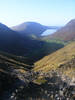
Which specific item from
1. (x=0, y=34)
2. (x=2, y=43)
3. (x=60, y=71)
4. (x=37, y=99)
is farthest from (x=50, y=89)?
(x=0, y=34)

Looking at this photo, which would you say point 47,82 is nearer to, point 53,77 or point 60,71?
point 53,77

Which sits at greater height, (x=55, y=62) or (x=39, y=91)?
(x=55, y=62)

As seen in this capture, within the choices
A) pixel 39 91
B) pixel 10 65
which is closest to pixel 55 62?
pixel 10 65

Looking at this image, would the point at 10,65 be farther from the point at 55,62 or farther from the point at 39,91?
the point at 39,91

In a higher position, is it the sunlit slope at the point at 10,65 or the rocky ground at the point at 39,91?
the sunlit slope at the point at 10,65

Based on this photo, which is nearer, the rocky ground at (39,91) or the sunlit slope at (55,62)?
the rocky ground at (39,91)

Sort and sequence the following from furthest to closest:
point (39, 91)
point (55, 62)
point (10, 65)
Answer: point (55, 62), point (10, 65), point (39, 91)

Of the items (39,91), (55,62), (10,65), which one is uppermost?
(55,62)

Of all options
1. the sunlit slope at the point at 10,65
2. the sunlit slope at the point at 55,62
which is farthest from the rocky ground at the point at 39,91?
the sunlit slope at the point at 55,62

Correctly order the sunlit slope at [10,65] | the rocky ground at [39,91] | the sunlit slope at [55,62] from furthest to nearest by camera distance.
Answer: the sunlit slope at [55,62] → the sunlit slope at [10,65] → the rocky ground at [39,91]

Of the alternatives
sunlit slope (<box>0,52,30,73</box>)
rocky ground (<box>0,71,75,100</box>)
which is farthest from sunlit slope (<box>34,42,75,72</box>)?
rocky ground (<box>0,71,75,100</box>)

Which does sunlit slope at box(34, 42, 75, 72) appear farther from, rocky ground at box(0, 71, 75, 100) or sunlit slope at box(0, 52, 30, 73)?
rocky ground at box(0, 71, 75, 100)

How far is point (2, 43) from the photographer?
121688mm

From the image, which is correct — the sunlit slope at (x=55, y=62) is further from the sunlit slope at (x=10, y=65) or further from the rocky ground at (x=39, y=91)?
the rocky ground at (x=39, y=91)
